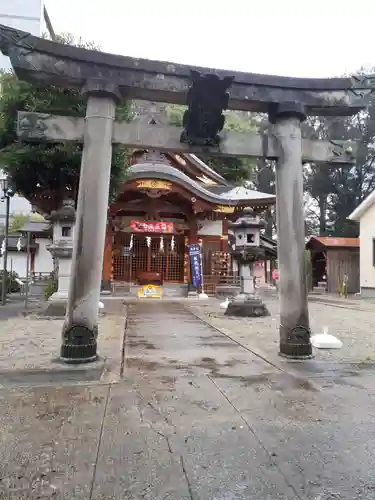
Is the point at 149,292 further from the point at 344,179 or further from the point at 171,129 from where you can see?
the point at 344,179

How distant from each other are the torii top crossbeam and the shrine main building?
13.1 metres

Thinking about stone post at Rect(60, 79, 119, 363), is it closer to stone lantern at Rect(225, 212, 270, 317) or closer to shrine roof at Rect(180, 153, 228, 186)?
stone lantern at Rect(225, 212, 270, 317)

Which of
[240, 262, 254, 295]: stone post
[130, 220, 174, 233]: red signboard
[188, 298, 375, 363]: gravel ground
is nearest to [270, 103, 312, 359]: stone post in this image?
[188, 298, 375, 363]: gravel ground

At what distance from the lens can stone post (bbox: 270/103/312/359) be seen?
20.7 feet

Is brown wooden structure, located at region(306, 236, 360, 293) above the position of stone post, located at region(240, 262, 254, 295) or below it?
above

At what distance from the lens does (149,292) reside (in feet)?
64.8

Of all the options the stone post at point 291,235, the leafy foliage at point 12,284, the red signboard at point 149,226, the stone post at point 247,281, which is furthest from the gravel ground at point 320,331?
the leafy foliage at point 12,284

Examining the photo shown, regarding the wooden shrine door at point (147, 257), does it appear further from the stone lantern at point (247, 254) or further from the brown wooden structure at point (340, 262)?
the brown wooden structure at point (340, 262)

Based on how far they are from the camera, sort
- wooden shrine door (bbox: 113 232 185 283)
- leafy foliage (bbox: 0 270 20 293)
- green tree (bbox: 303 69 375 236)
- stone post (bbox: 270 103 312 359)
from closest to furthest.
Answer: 1. stone post (bbox: 270 103 312 359)
2. wooden shrine door (bbox: 113 232 185 283)
3. leafy foliage (bbox: 0 270 20 293)
4. green tree (bbox: 303 69 375 236)

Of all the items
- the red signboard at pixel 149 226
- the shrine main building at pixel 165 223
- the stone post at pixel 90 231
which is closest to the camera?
the stone post at pixel 90 231

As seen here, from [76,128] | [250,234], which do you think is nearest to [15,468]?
[76,128]

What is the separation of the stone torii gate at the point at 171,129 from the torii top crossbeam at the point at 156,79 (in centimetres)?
1

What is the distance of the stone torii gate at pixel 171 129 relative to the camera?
578 cm

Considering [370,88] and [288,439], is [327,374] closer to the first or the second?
[288,439]
